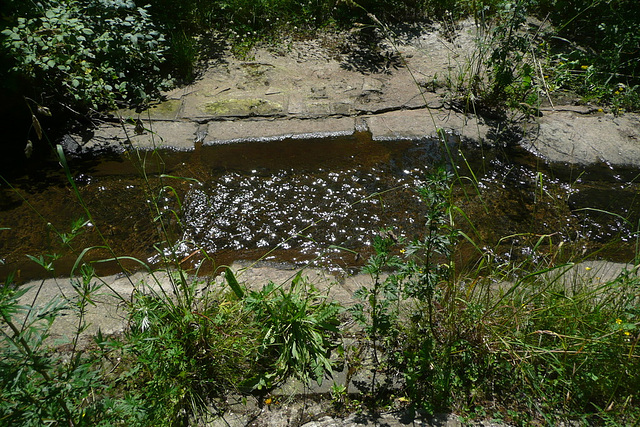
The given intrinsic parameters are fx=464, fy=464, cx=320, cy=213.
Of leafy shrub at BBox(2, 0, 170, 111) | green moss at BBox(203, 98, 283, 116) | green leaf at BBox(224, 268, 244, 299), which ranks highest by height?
leafy shrub at BBox(2, 0, 170, 111)

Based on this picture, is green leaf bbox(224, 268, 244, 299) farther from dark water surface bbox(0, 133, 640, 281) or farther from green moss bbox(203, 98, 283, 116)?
green moss bbox(203, 98, 283, 116)

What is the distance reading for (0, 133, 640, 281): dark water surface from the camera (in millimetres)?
3229

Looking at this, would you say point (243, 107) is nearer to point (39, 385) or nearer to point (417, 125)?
point (417, 125)

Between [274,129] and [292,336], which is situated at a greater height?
[274,129]

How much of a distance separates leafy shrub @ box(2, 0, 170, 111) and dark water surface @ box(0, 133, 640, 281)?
0.67 meters

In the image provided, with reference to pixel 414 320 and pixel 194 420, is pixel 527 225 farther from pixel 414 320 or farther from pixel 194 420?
pixel 194 420

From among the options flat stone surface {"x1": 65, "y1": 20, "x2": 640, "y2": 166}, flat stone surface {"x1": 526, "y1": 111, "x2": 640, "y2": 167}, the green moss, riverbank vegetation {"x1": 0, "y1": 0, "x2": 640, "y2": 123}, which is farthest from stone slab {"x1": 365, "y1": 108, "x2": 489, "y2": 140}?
the green moss

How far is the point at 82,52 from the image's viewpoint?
3.85 metres

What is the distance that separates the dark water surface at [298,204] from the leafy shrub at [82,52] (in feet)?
2.20

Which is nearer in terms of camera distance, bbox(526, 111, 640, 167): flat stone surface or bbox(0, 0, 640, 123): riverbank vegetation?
bbox(0, 0, 640, 123): riverbank vegetation

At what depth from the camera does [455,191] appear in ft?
12.4

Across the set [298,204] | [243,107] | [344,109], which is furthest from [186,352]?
[344,109]

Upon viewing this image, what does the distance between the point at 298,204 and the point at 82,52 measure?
2219mm

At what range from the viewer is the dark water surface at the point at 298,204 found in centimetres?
323
